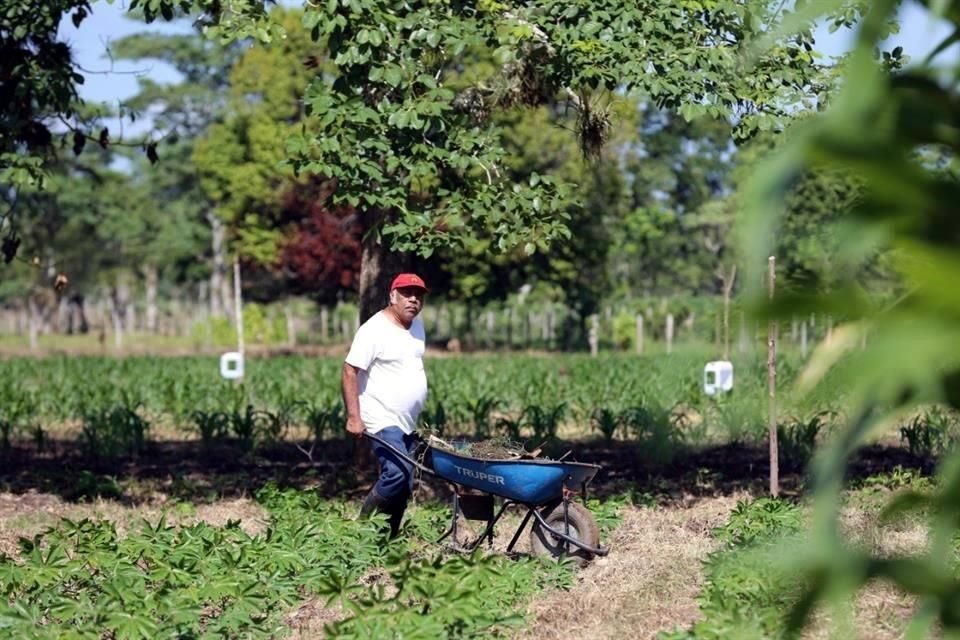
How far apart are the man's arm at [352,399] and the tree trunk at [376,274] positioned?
334cm

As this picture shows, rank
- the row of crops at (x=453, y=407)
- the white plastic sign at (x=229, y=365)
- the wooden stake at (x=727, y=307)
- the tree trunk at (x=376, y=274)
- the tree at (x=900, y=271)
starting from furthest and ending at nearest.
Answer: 1. the white plastic sign at (x=229, y=365)
2. the row of crops at (x=453, y=407)
3. the tree trunk at (x=376, y=274)
4. the wooden stake at (x=727, y=307)
5. the tree at (x=900, y=271)

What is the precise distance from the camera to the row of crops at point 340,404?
15.0 metres

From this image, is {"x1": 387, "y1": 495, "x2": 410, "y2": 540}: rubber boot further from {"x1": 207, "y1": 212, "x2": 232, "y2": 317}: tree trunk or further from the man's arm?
{"x1": 207, "y1": 212, "x2": 232, "y2": 317}: tree trunk

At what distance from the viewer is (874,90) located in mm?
3395

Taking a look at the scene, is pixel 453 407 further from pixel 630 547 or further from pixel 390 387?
pixel 390 387

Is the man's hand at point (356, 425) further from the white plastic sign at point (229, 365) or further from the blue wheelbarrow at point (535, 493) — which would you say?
the white plastic sign at point (229, 365)

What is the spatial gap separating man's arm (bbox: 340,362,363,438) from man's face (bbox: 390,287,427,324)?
41 cm

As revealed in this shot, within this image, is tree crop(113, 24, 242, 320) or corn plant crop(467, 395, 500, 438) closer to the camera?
corn plant crop(467, 395, 500, 438)

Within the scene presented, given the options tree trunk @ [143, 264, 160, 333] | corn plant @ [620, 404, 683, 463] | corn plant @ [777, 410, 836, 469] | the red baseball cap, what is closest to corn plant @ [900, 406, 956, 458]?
corn plant @ [777, 410, 836, 469]

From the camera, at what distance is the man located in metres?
8.79

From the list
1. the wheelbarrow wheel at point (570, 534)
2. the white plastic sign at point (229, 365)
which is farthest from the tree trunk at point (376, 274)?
the white plastic sign at point (229, 365)

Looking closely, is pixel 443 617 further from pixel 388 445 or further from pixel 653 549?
pixel 653 549

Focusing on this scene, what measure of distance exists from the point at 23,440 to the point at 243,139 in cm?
3223

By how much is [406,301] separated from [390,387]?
1.64ft
